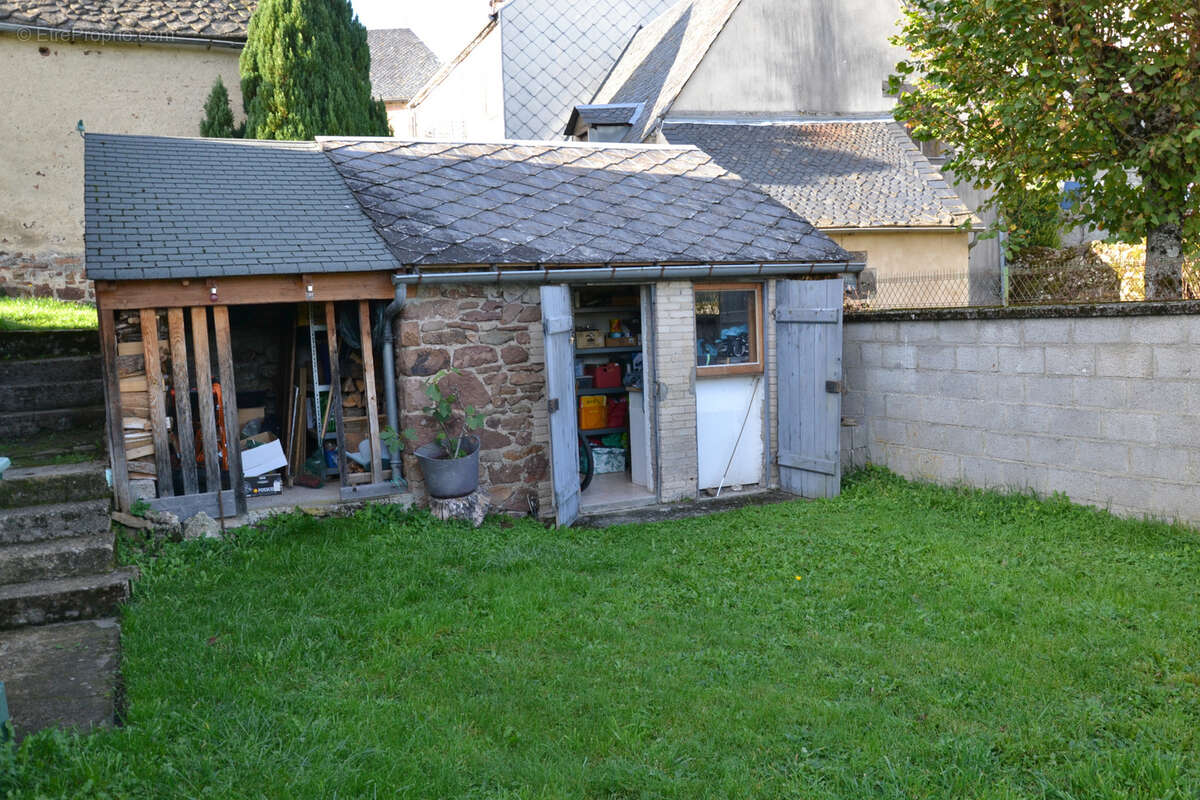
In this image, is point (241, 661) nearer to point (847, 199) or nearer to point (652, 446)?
point (652, 446)

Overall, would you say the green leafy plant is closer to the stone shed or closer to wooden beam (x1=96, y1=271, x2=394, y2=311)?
the stone shed

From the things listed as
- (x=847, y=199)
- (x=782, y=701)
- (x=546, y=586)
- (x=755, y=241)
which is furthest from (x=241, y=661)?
(x=847, y=199)

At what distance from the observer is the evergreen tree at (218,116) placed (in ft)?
46.3

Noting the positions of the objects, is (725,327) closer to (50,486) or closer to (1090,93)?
(1090,93)

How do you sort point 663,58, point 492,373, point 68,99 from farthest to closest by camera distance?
point 663,58, point 68,99, point 492,373

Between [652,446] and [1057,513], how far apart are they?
11.5ft

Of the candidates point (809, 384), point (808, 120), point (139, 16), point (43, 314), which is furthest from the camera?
point (808, 120)

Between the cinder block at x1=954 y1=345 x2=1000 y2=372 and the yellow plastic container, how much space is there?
143 inches

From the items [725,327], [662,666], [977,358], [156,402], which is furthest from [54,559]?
[977,358]

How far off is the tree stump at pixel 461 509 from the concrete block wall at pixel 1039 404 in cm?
401

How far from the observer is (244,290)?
7016 mm

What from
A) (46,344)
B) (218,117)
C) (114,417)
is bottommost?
(114,417)

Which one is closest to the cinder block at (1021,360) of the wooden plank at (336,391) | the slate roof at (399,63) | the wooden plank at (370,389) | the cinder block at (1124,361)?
the cinder block at (1124,361)

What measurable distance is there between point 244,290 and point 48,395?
2.51 m
